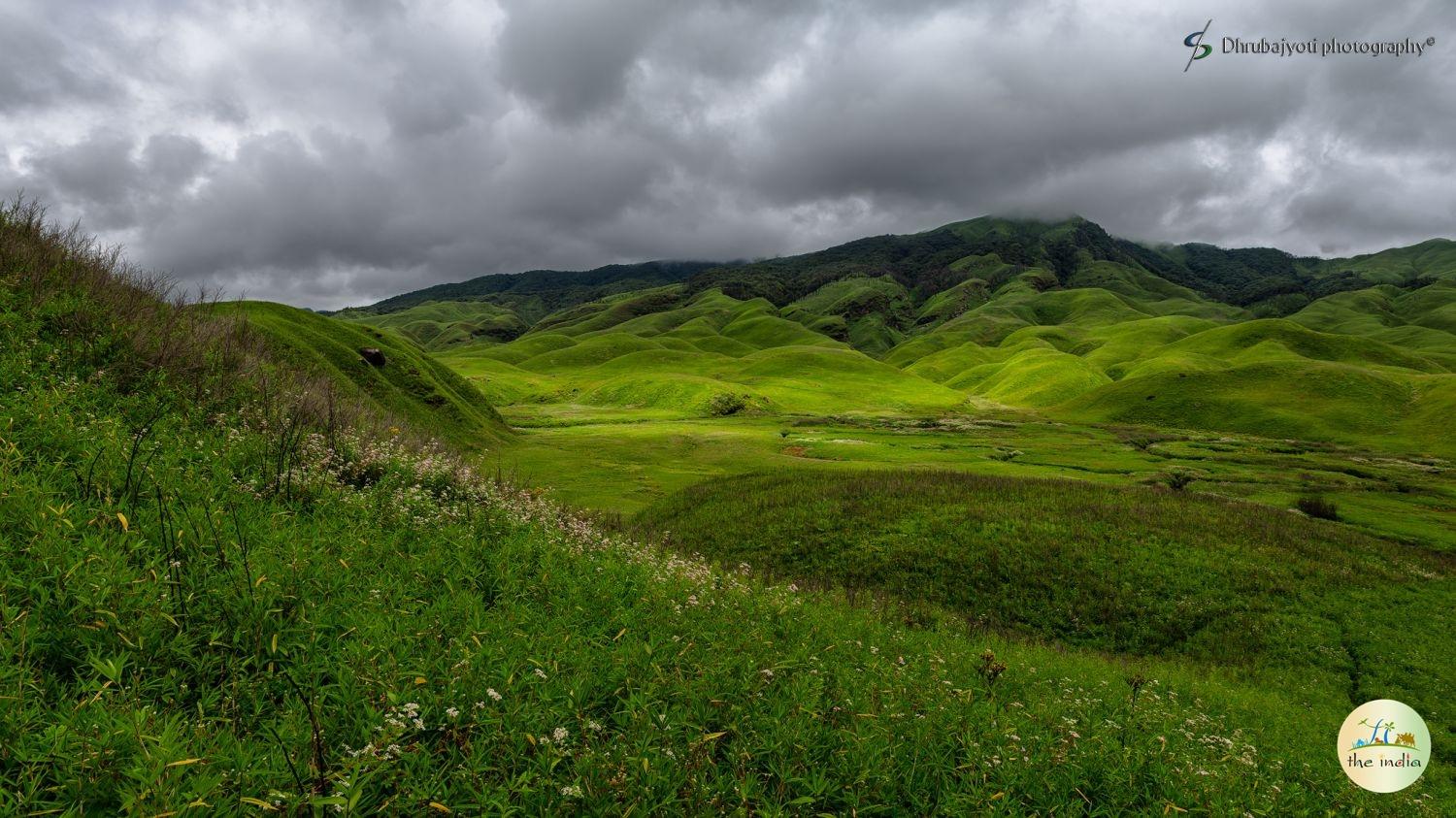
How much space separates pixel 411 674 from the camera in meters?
5.21

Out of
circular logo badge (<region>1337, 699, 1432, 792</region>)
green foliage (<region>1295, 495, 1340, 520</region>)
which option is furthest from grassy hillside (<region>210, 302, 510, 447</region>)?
green foliage (<region>1295, 495, 1340, 520</region>)

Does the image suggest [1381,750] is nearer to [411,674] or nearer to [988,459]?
[411,674]

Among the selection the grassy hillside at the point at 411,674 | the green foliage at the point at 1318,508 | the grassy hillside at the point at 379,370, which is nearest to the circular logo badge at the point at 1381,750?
the grassy hillside at the point at 411,674

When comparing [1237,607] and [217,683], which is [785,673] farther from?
[1237,607]

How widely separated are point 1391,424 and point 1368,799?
380 ft

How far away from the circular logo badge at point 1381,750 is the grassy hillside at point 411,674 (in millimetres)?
563

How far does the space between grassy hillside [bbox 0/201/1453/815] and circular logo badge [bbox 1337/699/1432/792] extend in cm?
56

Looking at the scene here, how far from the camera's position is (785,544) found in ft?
85.2

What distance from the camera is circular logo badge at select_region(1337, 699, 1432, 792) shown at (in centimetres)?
807

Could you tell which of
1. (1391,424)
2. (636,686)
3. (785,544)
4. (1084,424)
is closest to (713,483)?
(785,544)

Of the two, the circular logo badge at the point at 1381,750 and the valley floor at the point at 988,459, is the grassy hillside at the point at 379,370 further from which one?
the circular logo badge at the point at 1381,750

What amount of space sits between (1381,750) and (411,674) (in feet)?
42.1

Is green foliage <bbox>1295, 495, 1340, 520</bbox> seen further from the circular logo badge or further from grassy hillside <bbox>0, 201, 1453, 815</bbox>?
the circular logo badge

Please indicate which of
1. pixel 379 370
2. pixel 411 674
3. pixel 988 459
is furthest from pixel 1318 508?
pixel 379 370
